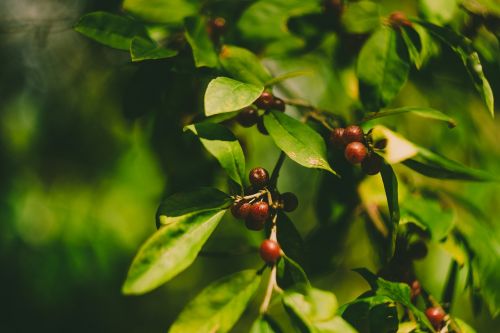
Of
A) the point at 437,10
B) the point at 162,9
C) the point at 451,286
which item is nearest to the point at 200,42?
the point at 162,9

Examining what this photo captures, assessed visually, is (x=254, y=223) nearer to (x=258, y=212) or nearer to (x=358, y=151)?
(x=258, y=212)

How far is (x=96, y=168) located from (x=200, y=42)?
1.61 metres

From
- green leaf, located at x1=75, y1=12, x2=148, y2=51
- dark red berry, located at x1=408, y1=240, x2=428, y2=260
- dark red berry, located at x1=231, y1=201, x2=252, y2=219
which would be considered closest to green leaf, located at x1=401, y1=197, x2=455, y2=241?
dark red berry, located at x1=408, y1=240, x2=428, y2=260

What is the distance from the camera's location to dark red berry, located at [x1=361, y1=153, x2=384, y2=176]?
2.89ft

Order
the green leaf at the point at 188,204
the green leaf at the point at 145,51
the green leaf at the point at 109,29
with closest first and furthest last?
the green leaf at the point at 188,204
the green leaf at the point at 145,51
the green leaf at the point at 109,29

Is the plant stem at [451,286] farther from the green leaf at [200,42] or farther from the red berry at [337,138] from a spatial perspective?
the green leaf at [200,42]

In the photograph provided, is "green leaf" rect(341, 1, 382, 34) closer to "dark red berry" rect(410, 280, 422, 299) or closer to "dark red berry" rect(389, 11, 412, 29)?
"dark red berry" rect(389, 11, 412, 29)

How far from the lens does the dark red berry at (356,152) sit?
2.81 feet

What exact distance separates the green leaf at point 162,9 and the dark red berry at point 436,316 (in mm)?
874

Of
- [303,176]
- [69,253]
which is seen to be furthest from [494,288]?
[69,253]

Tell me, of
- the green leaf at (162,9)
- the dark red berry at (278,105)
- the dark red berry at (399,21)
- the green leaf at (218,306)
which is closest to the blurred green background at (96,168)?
the green leaf at (162,9)

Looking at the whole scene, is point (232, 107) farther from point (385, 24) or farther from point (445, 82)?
point (445, 82)

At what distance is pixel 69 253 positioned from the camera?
8.10ft

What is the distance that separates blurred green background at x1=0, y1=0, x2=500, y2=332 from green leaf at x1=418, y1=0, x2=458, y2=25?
278 mm
